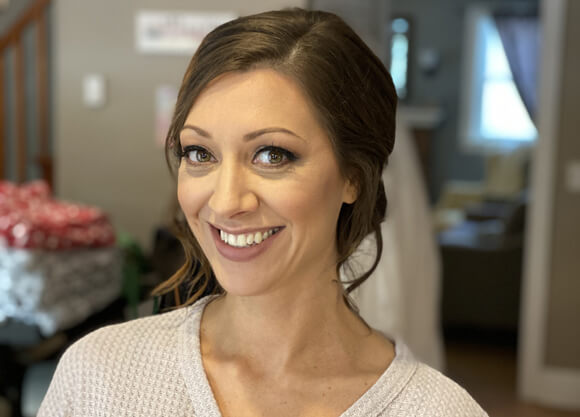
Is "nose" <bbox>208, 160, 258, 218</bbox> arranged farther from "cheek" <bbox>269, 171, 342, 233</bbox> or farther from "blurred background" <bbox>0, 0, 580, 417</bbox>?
"blurred background" <bbox>0, 0, 580, 417</bbox>

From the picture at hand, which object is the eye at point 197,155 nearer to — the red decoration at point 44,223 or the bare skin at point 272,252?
the bare skin at point 272,252

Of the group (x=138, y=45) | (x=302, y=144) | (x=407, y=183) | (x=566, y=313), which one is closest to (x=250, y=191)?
(x=302, y=144)

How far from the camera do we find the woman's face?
2.93ft

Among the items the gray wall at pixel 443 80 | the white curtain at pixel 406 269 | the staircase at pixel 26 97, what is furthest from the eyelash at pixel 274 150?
the gray wall at pixel 443 80

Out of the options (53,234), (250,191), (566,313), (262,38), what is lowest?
(566,313)

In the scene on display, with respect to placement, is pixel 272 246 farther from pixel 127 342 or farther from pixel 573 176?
pixel 573 176

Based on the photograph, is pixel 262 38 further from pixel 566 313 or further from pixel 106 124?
pixel 566 313

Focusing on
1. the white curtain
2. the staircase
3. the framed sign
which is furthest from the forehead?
the staircase

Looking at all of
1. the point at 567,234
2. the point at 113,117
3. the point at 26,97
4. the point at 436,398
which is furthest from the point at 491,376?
the point at 436,398

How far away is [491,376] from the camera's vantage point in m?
4.30

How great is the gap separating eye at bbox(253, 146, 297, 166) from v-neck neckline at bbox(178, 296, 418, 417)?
0.86ft

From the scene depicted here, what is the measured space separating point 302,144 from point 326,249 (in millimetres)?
161

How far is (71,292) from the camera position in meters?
1.68

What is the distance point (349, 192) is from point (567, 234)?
→ 10.1 feet
